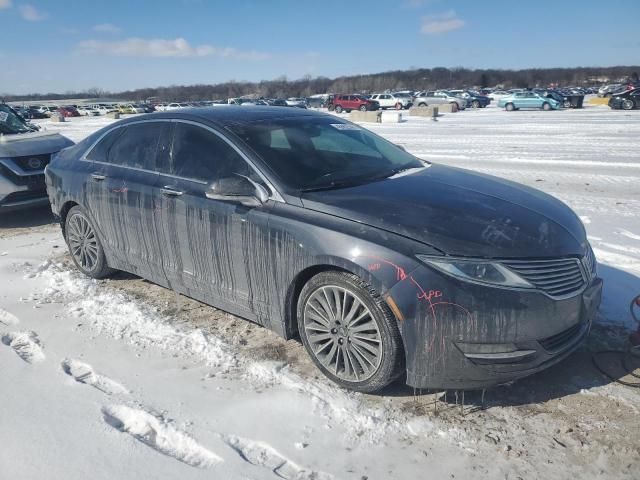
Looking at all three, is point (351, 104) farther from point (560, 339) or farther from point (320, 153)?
point (560, 339)

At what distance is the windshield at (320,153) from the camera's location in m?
3.60

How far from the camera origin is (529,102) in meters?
36.8

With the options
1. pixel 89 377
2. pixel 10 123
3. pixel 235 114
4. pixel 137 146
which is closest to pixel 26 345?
pixel 89 377

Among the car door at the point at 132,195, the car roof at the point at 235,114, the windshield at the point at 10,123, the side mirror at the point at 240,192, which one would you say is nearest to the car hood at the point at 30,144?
the windshield at the point at 10,123

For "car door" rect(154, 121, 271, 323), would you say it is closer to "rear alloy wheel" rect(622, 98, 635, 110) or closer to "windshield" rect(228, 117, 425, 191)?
"windshield" rect(228, 117, 425, 191)

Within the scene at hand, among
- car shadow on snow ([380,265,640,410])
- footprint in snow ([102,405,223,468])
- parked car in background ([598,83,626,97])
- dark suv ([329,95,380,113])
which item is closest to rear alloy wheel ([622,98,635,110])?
parked car in background ([598,83,626,97])

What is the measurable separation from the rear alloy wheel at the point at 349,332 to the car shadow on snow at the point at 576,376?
250 mm

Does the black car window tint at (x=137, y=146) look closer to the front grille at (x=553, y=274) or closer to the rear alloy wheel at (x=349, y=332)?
the rear alloy wheel at (x=349, y=332)

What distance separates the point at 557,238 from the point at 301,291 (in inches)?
64.0

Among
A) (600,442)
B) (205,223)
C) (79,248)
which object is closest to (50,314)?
(79,248)

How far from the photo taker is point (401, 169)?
4141mm

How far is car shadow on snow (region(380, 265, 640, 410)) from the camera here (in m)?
3.12

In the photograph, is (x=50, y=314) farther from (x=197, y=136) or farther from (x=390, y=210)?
(x=390, y=210)

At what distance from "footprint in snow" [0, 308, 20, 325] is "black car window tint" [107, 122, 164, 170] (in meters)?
1.57
